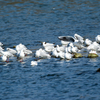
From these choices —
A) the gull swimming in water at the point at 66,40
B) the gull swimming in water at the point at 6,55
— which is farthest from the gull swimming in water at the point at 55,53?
the gull swimming in water at the point at 66,40

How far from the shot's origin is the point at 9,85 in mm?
15094

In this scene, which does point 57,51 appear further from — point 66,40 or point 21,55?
point 66,40

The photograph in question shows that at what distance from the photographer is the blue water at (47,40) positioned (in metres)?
14.0

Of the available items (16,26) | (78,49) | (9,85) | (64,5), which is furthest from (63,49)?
(64,5)

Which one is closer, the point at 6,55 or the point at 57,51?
the point at 6,55

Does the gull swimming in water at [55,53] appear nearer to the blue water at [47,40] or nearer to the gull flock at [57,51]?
the gull flock at [57,51]

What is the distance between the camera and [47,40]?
82.4 feet

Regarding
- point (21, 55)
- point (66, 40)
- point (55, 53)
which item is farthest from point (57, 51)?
point (66, 40)

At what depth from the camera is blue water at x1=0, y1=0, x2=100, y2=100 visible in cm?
1404

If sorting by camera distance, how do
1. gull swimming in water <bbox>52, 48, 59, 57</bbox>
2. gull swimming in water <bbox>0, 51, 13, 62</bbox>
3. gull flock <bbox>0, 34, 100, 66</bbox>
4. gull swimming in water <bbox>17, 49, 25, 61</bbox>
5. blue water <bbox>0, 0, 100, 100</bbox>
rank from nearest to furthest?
blue water <bbox>0, 0, 100, 100</bbox>
gull swimming in water <bbox>0, 51, 13, 62</bbox>
gull flock <bbox>0, 34, 100, 66</bbox>
gull swimming in water <bbox>17, 49, 25, 61</bbox>
gull swimming in water <bbox>52, 48, 59, 57</bbox>

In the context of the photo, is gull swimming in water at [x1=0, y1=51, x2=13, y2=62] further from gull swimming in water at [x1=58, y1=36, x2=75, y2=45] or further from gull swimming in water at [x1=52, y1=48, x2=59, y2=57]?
gull swimming in water at [x1=58, y1=36, x2=75, y2=45]

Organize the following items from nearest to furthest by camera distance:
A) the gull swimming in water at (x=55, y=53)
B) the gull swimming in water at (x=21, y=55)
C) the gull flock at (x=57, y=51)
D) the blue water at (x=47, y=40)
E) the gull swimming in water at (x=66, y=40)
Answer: the blue water at (x=47, y=40)
the gull flock at (x=57, y=51)
the gull swimming in water at (x=21, y=55)
the gull swimming in water at (x=55, y=53)
the gull swimming in water at (x=66, y=40)

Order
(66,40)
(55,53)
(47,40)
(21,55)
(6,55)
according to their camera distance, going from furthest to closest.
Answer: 1. (47,40)
2. (66,40)
3. (6,55)
4. (55,53)
5. (21,55)

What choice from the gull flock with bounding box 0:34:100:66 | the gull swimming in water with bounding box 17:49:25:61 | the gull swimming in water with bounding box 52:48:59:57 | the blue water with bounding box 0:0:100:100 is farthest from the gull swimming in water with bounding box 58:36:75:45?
the gull swimming in water with bounding box 17:49:25:61
